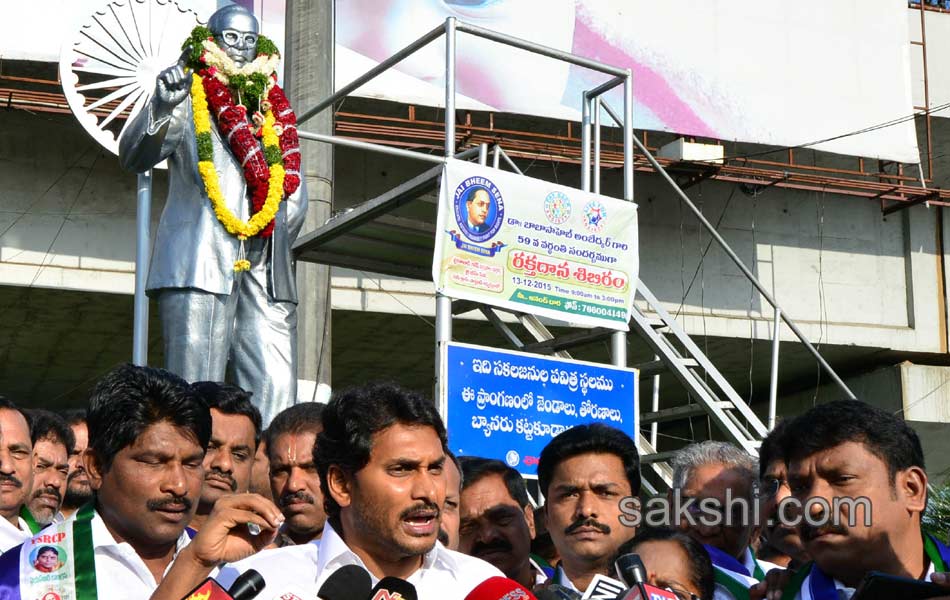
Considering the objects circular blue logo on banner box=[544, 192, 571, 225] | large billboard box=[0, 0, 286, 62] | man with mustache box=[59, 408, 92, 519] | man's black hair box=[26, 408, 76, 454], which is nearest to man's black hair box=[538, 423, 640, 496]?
man with mustache box=[59, 408, 92, 519]

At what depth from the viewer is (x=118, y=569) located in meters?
3.62

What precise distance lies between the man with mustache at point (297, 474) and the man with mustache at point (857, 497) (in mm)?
1690

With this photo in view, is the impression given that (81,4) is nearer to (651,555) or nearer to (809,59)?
(809,59)

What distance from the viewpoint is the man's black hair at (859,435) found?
367cm

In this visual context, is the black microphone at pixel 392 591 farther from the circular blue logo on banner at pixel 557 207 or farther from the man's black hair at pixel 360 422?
the circular blue logo on banner at pixel 557 207

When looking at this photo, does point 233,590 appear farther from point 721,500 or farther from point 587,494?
point 721,500

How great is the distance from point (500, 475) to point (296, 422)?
95 centimetres

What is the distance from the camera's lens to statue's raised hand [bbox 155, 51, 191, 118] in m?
6.43

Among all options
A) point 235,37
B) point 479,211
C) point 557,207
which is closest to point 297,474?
point 235,37

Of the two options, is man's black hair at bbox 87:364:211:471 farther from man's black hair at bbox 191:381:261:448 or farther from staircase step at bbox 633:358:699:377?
staircase step at bbox 633:358:699:377

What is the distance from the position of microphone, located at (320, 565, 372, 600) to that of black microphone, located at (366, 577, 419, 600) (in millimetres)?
41

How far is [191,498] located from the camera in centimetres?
371

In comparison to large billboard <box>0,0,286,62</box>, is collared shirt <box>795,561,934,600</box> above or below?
Result: below

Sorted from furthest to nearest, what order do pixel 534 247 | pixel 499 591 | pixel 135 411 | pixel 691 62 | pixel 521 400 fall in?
1. pixel 691 62
2. pixel 534 247
3. pixel 521 400
4. pixel 135 411
5. pixel 499 591
